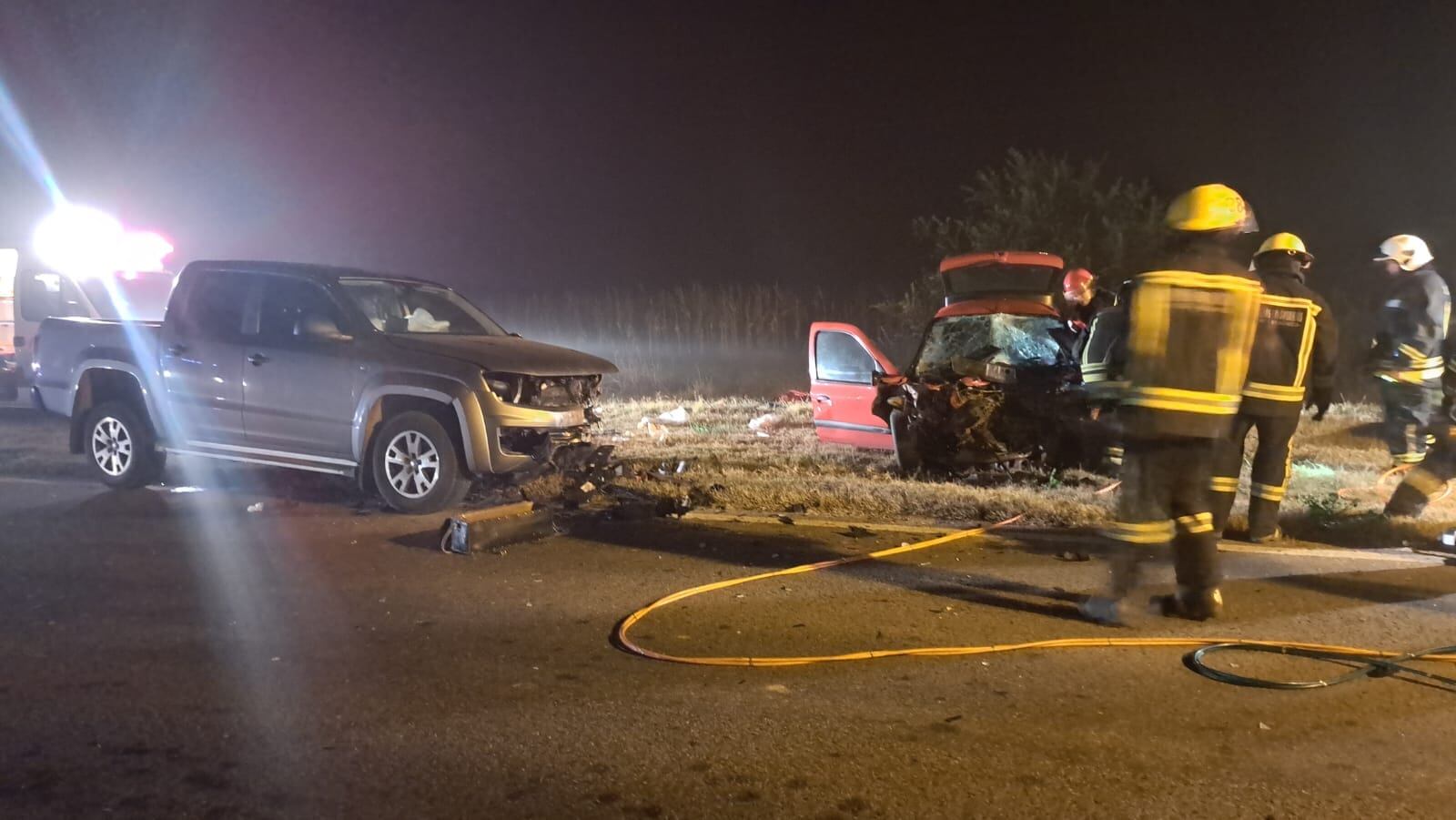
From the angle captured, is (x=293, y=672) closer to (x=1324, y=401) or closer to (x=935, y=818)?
(x=935, y=818)

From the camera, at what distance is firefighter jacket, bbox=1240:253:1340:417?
6.37 m

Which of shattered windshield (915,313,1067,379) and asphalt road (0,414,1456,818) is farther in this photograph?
shattered windshield (915,313,1067,379)

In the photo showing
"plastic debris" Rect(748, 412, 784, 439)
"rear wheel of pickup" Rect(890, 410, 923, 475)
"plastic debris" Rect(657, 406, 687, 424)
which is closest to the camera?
"rear wheel of pickup" Rect(890, 410, 923, 475)

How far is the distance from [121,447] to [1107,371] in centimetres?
804

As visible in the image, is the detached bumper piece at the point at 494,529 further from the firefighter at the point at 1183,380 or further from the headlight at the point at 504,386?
the firefighter at the point at 1183,380

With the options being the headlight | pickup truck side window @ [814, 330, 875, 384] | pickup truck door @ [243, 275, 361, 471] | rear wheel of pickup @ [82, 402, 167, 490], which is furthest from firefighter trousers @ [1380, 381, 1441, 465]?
rear wheel of pickup @ [82, 402, 167, 490]

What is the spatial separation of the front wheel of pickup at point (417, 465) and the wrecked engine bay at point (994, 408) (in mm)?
3721

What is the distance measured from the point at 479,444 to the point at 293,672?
3223 millimetres

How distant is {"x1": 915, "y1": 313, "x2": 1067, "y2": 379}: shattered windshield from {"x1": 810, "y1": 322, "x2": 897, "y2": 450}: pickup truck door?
1.64ft

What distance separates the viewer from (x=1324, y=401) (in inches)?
278

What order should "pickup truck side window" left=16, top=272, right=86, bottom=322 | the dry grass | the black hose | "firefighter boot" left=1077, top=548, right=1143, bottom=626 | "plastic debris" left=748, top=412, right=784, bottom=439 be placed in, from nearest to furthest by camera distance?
1. the black hose
2. "firefighter boot" left=1077, top=548, right=1143, bottom=626
3. the dry grass
4. "plastic debris" left=748, top=412, right=784, bottom=439
5. "pickup truck side window" left=16, top=272, right=86, bottom=322

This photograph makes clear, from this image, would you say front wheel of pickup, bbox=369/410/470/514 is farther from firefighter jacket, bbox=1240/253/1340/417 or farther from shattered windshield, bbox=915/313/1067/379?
firefighter jacket, bbox=1240/253/1340/417

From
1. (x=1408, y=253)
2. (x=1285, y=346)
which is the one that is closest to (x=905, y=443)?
(x=1285, y=346)

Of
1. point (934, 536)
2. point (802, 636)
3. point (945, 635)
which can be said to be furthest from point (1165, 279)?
point (934, 536)
